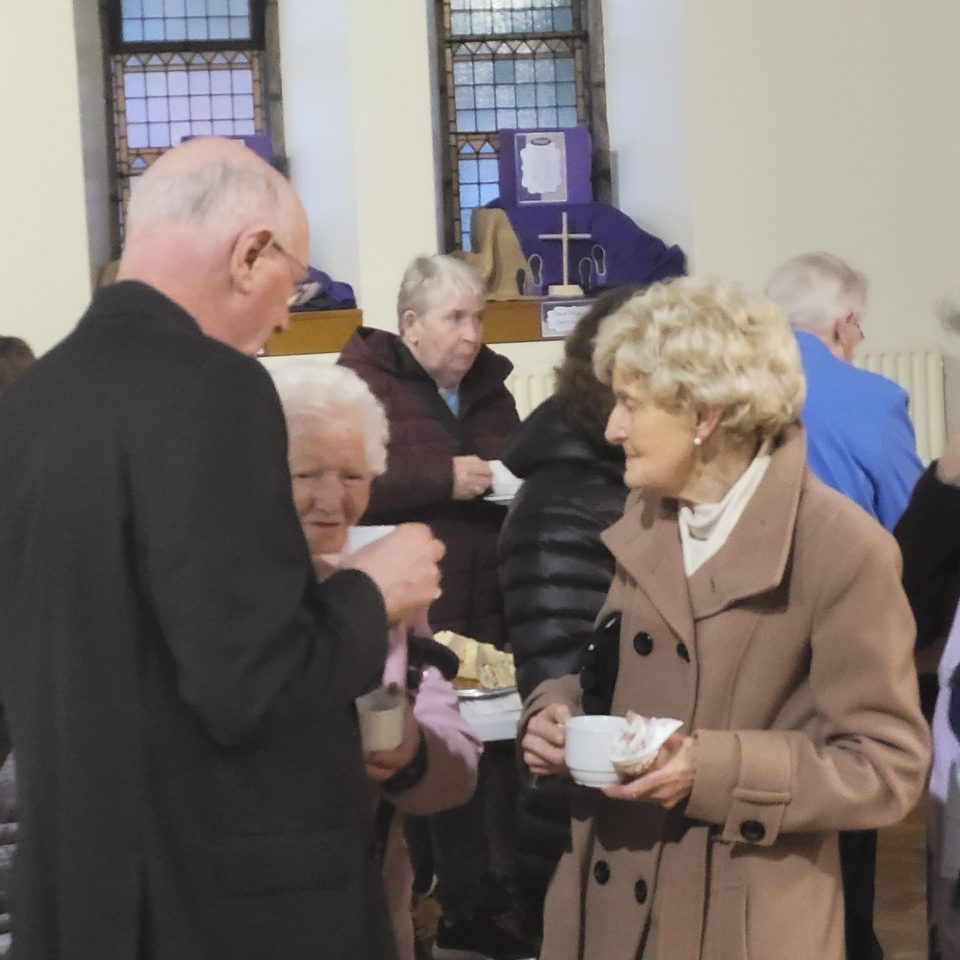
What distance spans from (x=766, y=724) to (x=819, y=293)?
167 cm

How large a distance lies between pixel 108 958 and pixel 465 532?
248 centimetres

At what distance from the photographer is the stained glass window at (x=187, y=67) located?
6.69m

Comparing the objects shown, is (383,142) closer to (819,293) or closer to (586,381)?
(819,293)

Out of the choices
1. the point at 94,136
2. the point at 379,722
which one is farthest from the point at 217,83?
the point at 379,722

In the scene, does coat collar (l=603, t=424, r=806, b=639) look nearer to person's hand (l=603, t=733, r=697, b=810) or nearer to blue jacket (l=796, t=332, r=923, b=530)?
person's hand (l=603, t=733, r=697, b=810)

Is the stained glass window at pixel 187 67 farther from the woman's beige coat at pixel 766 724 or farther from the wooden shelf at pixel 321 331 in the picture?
the woman's beige coat at pixel 766 724

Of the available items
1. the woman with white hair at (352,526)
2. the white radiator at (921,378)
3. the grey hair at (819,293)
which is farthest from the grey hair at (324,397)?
the white radiator at (921,378)

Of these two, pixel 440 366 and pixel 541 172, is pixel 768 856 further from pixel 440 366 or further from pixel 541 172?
pixel 541 172

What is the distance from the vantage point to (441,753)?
2016 millimetres

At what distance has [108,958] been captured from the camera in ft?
4.61

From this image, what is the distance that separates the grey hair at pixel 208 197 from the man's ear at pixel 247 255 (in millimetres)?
17

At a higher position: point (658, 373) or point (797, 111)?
point (797, 111)

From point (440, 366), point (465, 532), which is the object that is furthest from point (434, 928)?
point (440, 366)

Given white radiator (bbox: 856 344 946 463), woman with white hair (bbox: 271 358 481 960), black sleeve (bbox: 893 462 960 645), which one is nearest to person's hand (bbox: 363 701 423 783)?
woman with white hair (bbox: 271 358 481 960)
